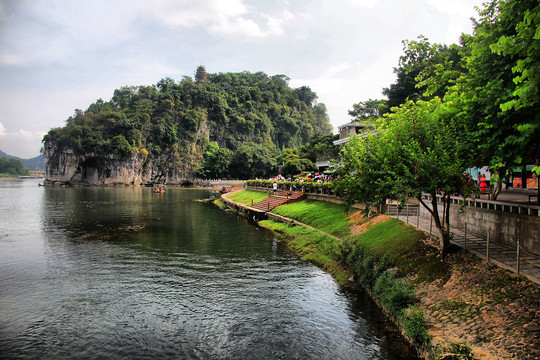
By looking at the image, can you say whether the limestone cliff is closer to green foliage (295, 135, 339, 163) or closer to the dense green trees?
green foliage (295, 135, 339, 163)

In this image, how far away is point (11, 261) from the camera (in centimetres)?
1897

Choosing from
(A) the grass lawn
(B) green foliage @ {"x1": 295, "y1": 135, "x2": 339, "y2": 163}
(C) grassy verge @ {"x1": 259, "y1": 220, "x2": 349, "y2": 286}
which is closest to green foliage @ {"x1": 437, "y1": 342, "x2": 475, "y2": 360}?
(A) the grass lawn

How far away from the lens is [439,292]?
10695 millimetres

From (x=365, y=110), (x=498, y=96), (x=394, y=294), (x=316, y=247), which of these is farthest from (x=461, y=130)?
(x=365, y=110)

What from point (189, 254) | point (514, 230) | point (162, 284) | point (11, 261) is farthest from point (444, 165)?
point (11, 261)

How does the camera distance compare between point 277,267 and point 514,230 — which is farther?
point 277,267

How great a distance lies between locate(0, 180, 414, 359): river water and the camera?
9.59 meters

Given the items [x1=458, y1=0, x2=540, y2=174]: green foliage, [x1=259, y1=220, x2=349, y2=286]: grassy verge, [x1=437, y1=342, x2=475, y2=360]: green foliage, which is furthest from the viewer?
[x1=259, y1=220, x2=349, y2=286]: grassy verge

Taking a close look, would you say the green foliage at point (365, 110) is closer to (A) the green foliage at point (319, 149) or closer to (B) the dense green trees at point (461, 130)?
(A) the green foliage at point (319, 149)

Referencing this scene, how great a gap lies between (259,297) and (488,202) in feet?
33.6

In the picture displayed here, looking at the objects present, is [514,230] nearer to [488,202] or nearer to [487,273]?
[488,202]

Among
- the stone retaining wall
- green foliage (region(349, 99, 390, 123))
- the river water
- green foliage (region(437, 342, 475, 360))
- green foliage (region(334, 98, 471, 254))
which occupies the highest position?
green foliage (region(349, 99, 390, 123))

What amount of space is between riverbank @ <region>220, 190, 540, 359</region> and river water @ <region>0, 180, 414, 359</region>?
0.93 meters

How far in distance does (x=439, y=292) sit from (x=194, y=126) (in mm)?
128039
